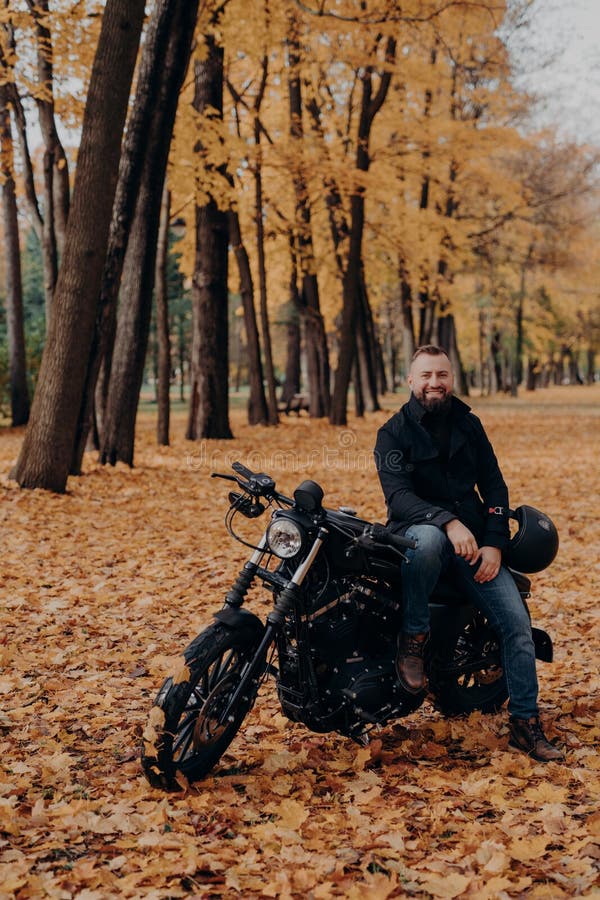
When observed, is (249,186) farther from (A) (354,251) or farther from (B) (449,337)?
(B) (449,337)

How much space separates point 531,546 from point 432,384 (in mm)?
887

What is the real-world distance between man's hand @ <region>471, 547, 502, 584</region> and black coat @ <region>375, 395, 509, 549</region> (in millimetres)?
43

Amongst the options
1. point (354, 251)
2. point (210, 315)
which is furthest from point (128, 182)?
point (354, 251)

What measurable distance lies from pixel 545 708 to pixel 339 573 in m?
1.64

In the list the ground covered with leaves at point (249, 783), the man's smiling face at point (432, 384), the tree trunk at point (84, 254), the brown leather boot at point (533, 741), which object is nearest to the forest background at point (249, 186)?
the tree trunk at point (84, 254)

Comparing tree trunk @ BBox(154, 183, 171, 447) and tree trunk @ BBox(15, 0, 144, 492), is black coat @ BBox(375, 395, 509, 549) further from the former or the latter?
tree trunk @ BBox(154, 183, 171, 447)

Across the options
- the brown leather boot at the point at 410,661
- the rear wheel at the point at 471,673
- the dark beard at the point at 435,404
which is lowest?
the rear wheel at the point at 471,673

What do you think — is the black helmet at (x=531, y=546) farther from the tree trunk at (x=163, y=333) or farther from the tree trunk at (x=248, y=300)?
the tree trunk at (x=248, y=300)

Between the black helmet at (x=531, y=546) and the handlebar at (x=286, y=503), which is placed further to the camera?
the black helmet at (x=531, y=546)

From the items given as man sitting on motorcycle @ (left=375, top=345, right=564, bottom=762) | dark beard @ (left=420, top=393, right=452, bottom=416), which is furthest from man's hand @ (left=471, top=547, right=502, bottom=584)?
dark beard @ (left=420, top=393, right=452, bottom=416)

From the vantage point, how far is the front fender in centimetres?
379

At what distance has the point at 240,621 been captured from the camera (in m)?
3.81

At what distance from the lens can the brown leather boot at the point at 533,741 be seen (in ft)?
13.5

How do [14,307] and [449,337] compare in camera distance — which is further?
[449,337]
